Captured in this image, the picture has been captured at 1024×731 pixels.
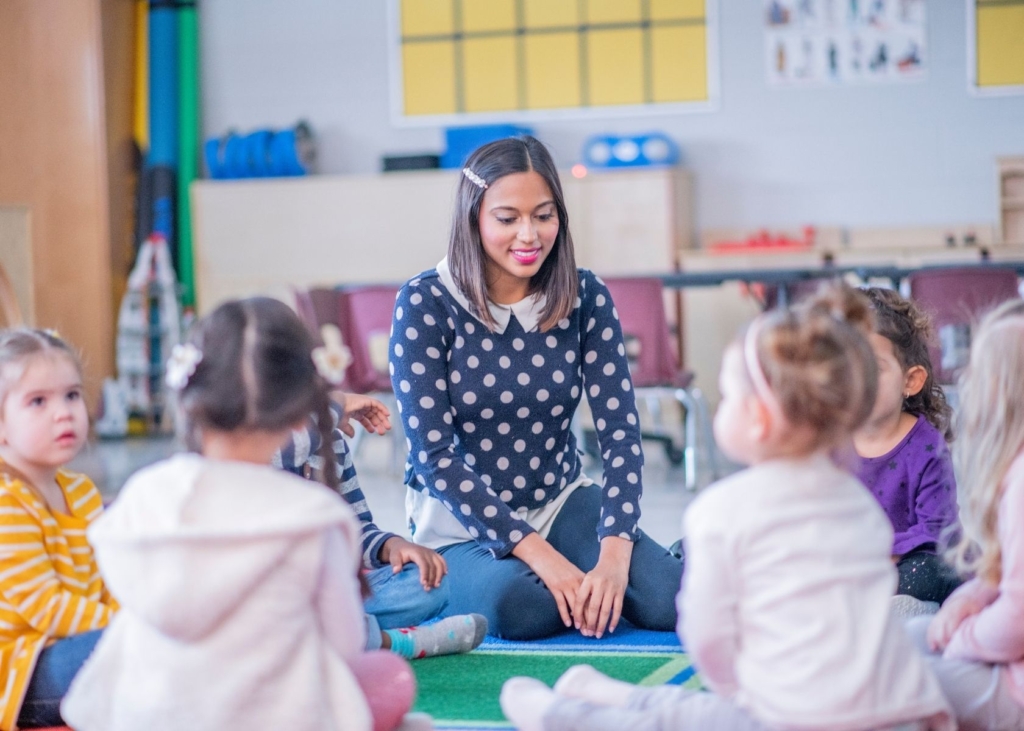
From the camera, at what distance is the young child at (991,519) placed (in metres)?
1.60


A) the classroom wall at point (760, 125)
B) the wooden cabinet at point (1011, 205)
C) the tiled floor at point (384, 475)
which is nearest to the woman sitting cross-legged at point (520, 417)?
the tiled floor at point (384, 475)

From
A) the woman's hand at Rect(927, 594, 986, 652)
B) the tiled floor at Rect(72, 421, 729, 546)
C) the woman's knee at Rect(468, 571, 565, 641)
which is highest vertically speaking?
the woman's hand at Rect(927, 594, 986, 652)

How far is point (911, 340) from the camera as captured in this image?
223 centimetres

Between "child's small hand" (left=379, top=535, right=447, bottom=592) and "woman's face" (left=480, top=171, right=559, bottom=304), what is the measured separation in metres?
0.54

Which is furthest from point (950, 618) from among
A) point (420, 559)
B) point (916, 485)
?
point (420, 559)

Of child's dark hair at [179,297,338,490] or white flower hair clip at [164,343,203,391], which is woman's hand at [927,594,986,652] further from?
white flower hair clip at [164,343,203,391]

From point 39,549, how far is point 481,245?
98cm

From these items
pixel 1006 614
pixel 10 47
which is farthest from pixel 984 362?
pixel 10 47

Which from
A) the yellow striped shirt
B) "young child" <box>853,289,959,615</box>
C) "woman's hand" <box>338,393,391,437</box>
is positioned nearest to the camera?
the yellow striped shirt

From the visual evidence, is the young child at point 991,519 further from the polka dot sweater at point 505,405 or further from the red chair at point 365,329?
the red chair at point 365,329

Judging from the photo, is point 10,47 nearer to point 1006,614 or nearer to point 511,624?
point 511,624

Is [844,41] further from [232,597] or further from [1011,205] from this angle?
[232,597]

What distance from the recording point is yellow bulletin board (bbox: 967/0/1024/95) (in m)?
6.60

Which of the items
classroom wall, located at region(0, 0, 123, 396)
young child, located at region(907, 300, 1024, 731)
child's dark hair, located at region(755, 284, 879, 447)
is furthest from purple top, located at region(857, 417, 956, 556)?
classroom wall, located at region(0, 0, 123, 396)
